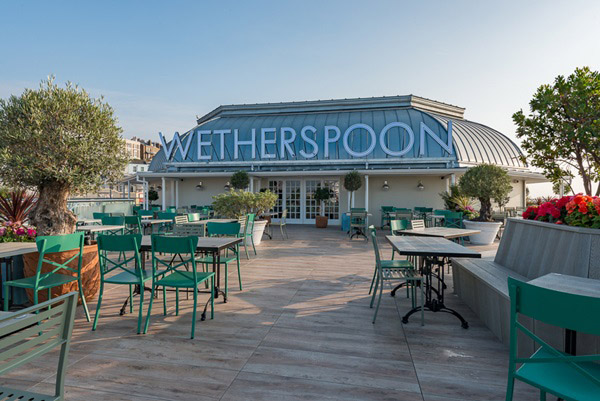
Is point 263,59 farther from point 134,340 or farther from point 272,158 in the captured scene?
point 134,340

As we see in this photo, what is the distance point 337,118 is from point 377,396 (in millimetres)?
18049

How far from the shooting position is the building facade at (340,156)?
15930 millimetres

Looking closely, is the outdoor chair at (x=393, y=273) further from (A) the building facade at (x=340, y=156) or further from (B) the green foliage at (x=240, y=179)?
(B) the green foliage at (x=240, y=179)

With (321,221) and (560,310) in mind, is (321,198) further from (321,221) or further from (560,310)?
(560,310)

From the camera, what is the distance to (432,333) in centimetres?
330

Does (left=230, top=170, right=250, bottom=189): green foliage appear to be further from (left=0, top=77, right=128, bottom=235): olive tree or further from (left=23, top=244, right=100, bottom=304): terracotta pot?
(left=23, top=244, right=100, bottom=304): terracotta pot

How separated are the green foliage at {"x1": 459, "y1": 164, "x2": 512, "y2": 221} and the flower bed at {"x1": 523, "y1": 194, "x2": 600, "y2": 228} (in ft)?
19.2

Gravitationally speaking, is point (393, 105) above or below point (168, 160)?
above

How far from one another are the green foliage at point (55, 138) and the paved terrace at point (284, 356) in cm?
181

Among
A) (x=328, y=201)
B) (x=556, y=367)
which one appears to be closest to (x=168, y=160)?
(x=328, y=201)

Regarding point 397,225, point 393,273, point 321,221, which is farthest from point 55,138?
point 321,221

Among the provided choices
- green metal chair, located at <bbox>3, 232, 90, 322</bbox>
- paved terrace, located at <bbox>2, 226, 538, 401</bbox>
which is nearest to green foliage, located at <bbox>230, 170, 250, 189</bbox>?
paved terrace, located at <bbox>2, 226, 538, 401</bbox>

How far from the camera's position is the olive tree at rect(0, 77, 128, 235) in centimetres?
400

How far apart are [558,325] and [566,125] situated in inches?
210
